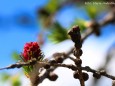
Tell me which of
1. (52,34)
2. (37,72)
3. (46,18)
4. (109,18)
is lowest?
(37,72)

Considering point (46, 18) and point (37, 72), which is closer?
point (37, 72)

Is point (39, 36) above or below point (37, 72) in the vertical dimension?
above

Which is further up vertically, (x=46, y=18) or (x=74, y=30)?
(x=46, y=18)

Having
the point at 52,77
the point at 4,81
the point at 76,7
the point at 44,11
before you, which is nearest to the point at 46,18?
the point at 44,11

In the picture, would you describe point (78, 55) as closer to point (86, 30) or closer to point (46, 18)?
point (86, 30)

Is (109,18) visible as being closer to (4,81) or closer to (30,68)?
(4,81)

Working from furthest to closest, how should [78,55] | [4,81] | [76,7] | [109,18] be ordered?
[76,7] → [4,81] → [109,18] → [78,55]

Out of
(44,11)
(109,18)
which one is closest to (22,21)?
(44,11)

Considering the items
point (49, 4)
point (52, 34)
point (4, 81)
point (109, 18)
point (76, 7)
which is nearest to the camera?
point (52, 34)

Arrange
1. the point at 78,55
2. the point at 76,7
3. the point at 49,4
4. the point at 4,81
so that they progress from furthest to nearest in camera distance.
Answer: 1. the point at 76,7
2. the point at 49,4
3. the point at 4,81
4. the point at 78,55
